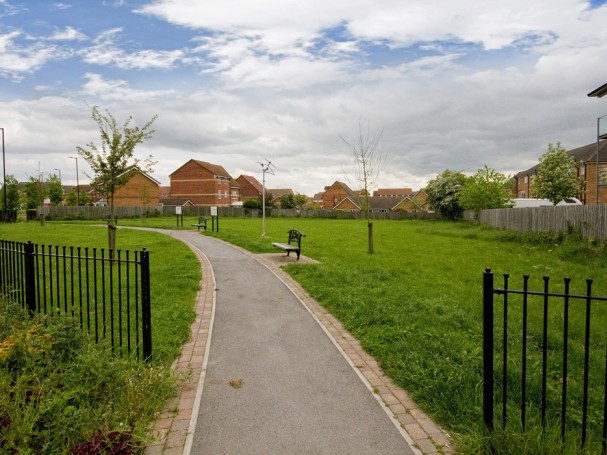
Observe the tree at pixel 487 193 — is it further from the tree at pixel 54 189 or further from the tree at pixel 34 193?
the tree at pixel 54 189

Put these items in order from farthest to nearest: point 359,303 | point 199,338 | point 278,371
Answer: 1. point 359,303
2. point 199,338
3. point 278,371

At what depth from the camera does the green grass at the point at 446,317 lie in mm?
4309

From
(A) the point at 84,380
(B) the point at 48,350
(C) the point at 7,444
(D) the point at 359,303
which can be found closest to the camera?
(C) the point at 7,444

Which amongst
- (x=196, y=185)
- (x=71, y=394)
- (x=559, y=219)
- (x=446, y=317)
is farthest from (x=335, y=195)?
(x=71, y=394)

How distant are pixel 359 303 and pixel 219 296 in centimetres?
309

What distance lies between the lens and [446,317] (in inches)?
280

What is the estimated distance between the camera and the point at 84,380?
4395mm

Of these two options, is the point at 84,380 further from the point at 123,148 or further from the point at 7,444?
the point at 123,148

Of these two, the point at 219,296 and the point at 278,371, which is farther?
the point at 219,296

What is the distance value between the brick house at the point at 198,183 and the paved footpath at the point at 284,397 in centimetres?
6475

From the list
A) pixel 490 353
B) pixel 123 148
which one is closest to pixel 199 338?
pixel 490 353

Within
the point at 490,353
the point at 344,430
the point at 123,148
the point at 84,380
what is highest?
the point at 123,148

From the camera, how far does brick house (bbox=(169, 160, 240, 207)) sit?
70.7 metres

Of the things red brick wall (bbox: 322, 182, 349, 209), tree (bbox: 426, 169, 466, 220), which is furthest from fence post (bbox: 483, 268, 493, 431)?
red brick wall (bbox: 322, 182, 349, 209)
